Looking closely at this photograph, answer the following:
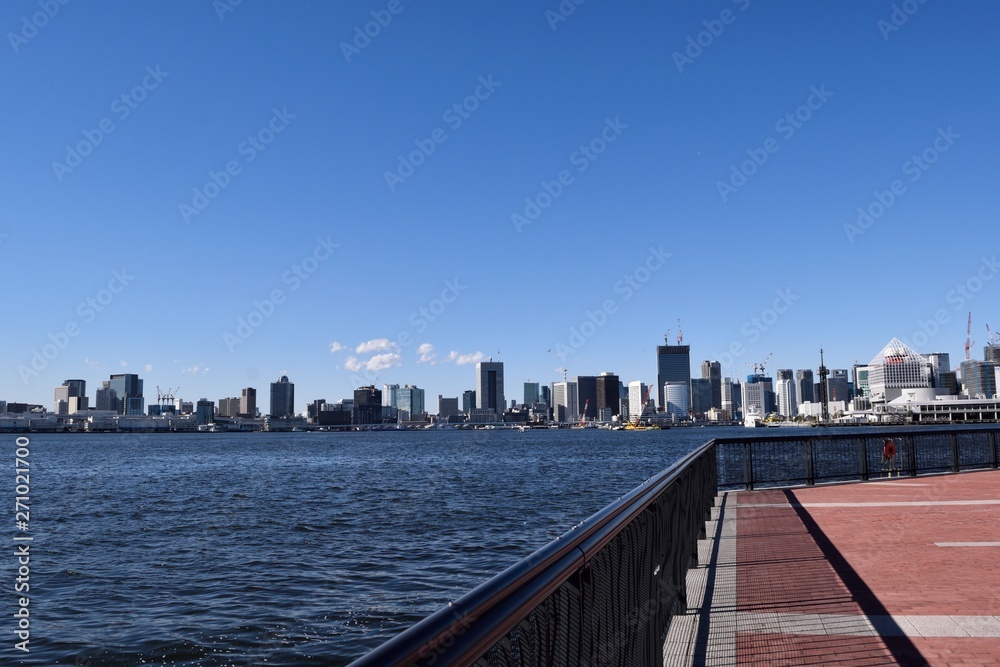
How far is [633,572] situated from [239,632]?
30.2ft

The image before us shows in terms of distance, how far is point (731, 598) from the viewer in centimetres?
693

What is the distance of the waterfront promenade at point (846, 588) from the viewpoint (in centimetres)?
530

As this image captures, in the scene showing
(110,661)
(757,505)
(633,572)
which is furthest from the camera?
(757,505)

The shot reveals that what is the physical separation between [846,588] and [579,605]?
5.25 m

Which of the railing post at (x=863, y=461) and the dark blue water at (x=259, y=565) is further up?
the railing post at (x=863, y=461)

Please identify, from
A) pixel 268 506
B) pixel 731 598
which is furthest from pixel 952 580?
pixel 268 506

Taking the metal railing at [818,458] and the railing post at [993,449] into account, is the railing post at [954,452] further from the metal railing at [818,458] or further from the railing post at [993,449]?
the railing post at [993,449]

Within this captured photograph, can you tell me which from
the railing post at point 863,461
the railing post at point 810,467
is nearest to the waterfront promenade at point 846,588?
the railing post at point 810,467

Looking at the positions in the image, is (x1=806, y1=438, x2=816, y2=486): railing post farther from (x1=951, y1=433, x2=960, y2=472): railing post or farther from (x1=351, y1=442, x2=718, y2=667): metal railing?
(x1=351, y1=442, x2=718, y2=667): metal railing

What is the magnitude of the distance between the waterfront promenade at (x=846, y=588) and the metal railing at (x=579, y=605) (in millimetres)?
569

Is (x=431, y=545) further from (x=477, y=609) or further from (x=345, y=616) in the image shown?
(x=477, y=609)

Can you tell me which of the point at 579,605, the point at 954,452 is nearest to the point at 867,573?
the point at 579,605

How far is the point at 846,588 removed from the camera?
282 inches

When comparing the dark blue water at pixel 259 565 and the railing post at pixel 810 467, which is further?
the railing post at pixel 810 467
